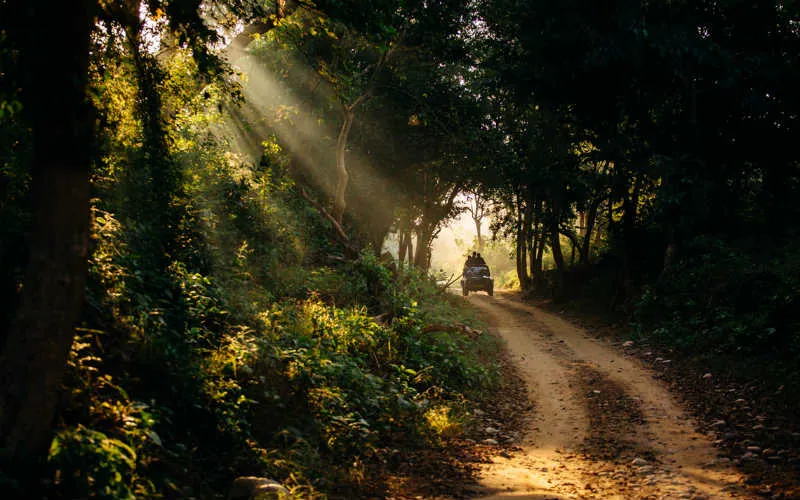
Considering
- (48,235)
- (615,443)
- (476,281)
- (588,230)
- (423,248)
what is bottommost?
(615,443)

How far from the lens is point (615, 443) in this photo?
7539 mm

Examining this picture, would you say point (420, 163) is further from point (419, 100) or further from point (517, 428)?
point (517, 428)

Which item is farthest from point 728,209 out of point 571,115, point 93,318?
point 93,318

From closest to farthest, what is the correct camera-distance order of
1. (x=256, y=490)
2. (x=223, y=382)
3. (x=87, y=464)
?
(x=87, y=464)
(x=256, y=490)
(x=223, y=382)

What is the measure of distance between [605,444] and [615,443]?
138 mm

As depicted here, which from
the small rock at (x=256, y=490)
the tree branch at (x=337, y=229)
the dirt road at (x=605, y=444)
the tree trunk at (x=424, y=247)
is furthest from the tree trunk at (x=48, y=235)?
the tree trunk at (x=424, y=247)

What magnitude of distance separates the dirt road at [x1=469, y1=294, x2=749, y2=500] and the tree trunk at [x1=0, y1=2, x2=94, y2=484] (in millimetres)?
4217

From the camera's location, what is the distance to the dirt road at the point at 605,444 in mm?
5926

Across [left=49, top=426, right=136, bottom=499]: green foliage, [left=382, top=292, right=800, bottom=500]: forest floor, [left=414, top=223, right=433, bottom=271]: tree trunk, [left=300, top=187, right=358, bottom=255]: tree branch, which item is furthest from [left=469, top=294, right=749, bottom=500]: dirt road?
[left=414, top=223, right=433, bottom=271]: tree trunk

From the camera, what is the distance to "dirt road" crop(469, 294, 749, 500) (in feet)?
19.4

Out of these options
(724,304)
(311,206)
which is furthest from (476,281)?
(724,304)

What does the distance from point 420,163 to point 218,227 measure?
15.4m

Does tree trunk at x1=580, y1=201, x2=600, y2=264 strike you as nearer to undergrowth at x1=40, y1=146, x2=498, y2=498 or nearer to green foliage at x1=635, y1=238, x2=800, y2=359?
green foliage at x1=635, y1=238, x2=800, y2=359

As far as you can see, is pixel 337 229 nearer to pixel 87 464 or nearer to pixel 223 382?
pixel 223 382
